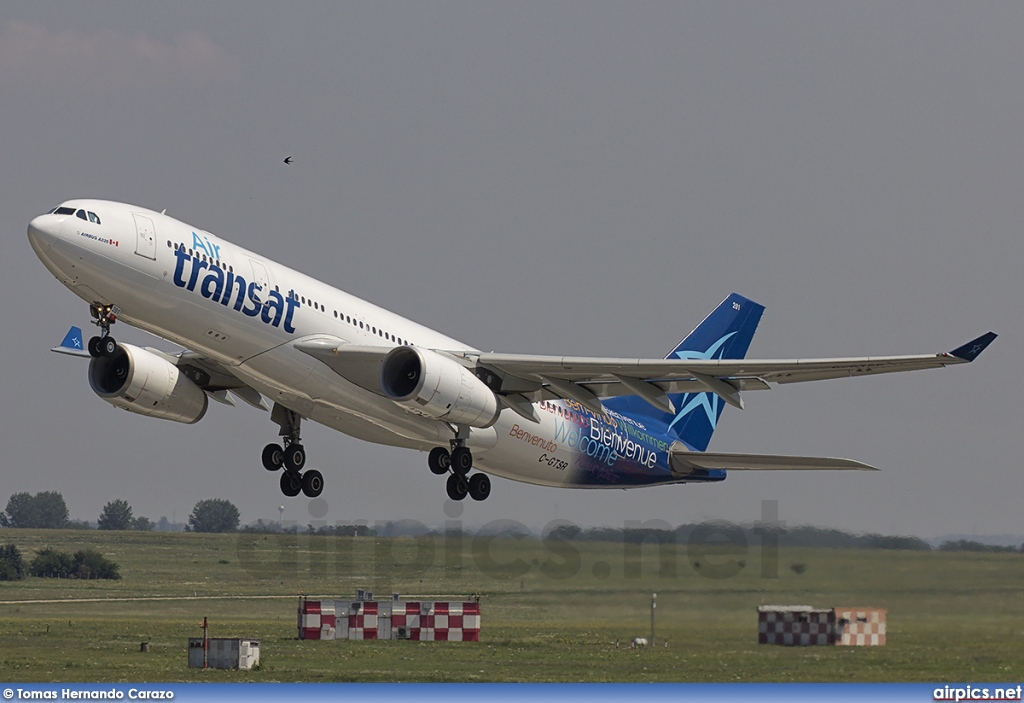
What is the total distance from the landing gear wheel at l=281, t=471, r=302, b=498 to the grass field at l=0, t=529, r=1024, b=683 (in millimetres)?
4087

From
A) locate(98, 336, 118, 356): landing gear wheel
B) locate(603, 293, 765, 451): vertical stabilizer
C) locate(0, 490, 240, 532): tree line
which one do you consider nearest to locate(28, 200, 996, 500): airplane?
locate(98, 336, 118, 356): landing gear wheel

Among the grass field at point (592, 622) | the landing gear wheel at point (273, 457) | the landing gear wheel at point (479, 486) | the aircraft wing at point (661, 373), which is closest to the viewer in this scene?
the aircraft wing at point (661, 373)

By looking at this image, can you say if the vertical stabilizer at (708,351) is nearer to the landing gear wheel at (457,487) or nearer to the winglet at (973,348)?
the landing gear wheel at (457,487)

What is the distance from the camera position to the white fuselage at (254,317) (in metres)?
27.7

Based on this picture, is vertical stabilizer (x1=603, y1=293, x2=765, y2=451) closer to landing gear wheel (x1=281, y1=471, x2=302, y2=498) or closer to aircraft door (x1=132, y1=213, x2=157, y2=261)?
landing gear wheel (x1=281, y1=471, x2=302, y2=498)

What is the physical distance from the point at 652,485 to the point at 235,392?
10980 mm

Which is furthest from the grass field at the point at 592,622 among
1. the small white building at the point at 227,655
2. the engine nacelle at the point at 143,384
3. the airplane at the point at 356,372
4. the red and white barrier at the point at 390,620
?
the engine nacelle at the point at 143,384

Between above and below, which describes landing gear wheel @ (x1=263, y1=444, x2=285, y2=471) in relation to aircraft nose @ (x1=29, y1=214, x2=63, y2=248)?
below

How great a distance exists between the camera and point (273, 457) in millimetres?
36188

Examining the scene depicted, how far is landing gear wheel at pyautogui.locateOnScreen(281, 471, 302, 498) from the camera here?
3628 centimetres

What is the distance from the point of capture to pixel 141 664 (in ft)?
113

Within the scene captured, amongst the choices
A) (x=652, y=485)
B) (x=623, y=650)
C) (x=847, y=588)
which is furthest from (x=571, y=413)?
(x=847, y=588)

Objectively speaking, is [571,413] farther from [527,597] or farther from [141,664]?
[141,664]

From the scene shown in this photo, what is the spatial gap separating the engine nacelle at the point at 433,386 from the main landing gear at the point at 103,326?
5.50 metres
